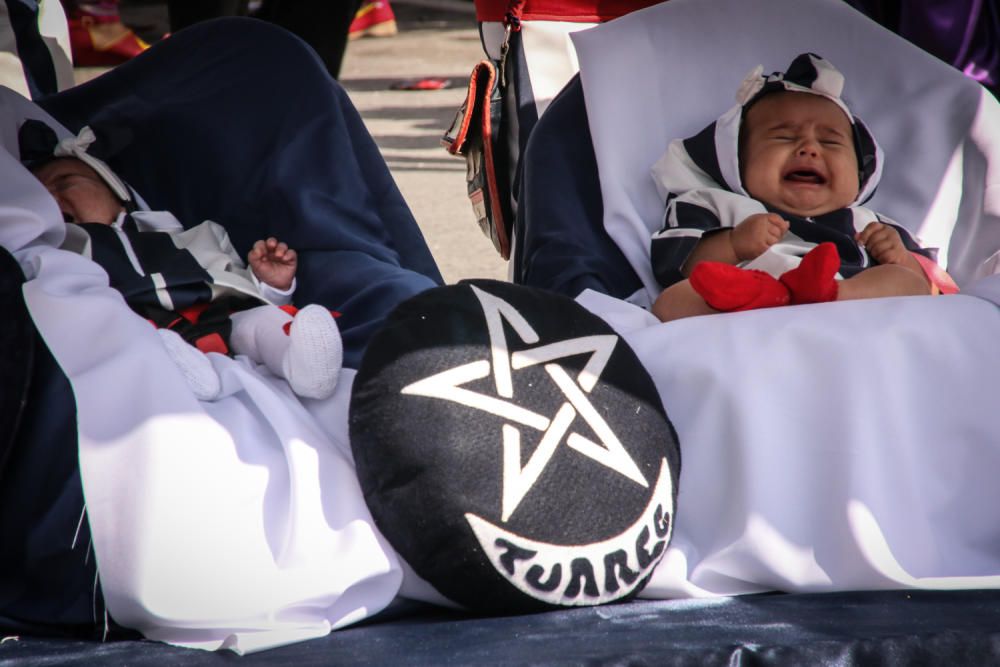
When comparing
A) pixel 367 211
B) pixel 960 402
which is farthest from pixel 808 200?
pixel 367 211

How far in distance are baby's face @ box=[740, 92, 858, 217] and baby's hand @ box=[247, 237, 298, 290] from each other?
774 millimetres

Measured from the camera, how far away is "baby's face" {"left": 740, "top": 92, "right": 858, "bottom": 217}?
1.83 m

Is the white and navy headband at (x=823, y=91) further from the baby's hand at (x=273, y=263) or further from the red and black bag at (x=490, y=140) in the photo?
the baby's hand at (x=273, y=263)

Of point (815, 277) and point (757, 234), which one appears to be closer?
point (815, 277)

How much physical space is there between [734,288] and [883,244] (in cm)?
39

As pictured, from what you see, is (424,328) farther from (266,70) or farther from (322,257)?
(266,70)

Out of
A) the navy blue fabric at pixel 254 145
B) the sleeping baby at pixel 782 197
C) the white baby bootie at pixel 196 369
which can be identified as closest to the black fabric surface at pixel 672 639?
the white baby bootie at pixel 196 369

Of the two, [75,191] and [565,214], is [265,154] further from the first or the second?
[565,214]

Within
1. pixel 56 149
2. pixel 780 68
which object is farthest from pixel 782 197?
pixel 56 149

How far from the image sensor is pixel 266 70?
6.46 ft

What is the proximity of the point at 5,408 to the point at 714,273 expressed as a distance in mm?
897

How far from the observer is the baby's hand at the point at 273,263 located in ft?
6.03

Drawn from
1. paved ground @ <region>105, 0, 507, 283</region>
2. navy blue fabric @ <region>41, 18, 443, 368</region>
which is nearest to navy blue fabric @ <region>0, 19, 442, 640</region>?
navy blue fabric @ <region>41, 18, 443, 368</region>

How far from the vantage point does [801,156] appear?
1819 mm
